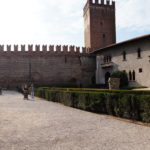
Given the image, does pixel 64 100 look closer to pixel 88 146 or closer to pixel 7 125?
pixel 7 125

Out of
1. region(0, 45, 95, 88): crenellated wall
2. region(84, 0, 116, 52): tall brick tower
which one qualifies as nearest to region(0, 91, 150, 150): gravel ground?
region(0, 45, 95, 88): crenellated wall

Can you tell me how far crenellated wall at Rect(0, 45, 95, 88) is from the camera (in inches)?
1125

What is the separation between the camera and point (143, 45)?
1950cm

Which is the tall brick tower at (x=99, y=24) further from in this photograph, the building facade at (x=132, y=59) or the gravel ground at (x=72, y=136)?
the gravel ground at (x=72, y=136)

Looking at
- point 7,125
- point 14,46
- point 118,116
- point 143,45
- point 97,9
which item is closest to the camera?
point 7,125

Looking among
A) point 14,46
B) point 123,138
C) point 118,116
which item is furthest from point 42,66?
point 123,138

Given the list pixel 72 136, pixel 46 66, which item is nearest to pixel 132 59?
pixel 46 66

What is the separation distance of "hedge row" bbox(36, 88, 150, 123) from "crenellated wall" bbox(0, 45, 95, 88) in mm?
18025

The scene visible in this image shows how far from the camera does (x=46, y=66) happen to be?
29.5m

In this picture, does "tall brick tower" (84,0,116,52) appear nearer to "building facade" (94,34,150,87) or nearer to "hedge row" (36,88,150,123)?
"building facade" (94,34,150,87)

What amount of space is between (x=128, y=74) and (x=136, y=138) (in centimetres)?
1772

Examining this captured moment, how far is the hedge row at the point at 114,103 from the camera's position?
6680 millimetres

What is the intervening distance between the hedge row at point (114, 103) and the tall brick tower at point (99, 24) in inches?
881

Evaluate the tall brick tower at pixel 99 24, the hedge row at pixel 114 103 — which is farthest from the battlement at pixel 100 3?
the hedge row at pixel 114 103
